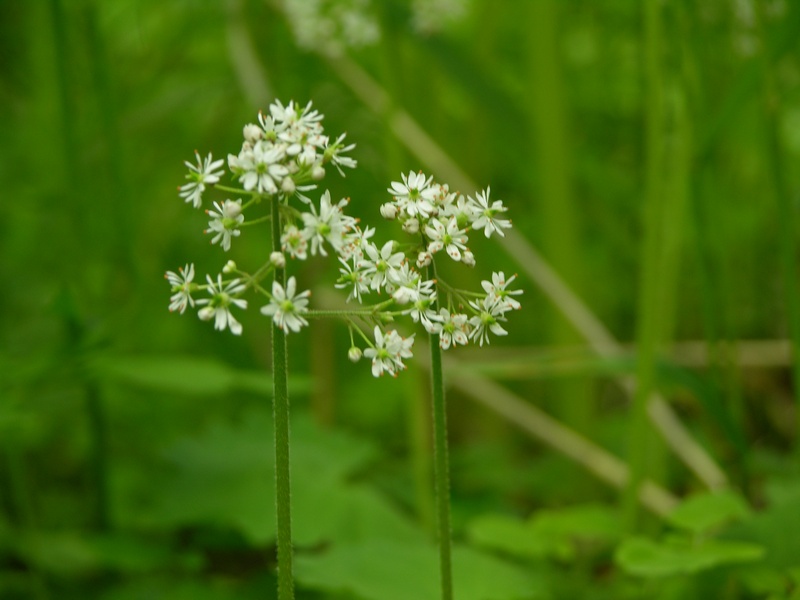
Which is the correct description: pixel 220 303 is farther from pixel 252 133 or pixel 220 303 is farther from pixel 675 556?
pixel 675 556

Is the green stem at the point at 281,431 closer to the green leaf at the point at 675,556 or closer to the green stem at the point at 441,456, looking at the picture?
the green stem at the point at 441,456

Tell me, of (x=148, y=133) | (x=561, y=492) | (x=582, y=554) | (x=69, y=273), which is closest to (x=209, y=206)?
(x=148, y=133)

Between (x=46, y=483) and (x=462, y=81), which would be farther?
(x=46, y=483)

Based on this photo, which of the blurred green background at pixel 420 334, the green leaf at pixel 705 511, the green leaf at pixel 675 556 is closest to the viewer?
the green leaf at pixel 675 556

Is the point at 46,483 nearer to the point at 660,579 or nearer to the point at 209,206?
the point at 209,206

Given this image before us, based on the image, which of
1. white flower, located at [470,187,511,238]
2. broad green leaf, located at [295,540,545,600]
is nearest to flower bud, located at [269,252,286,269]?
white flower, located at [470,187,511,238]

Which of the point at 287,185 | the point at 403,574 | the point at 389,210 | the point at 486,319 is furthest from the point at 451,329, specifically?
the point at 403,574

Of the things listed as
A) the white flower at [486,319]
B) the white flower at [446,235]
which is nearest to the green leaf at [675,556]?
the white flower at [486,319]
